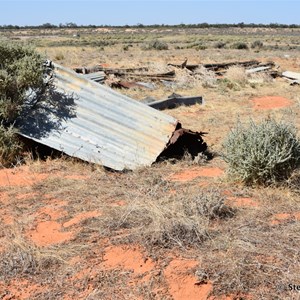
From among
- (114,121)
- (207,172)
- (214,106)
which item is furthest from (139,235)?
(214,106)

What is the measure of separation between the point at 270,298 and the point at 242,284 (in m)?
0.23

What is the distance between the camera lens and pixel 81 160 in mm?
6914

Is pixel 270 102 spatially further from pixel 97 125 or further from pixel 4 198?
pixel 4 198

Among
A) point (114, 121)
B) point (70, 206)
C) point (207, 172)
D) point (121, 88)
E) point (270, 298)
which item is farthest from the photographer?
point (121, 88)

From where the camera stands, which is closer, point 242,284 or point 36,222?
point 242,284

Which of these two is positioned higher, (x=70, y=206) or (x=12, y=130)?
(x=12, y=130)

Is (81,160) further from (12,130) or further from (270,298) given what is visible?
(270,298)

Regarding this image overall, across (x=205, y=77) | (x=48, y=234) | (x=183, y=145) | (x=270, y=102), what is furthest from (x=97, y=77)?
(x=48, y=234)

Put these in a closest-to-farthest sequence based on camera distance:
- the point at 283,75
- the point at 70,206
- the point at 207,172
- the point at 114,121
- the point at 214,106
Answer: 1. the point at 70,206
2. the point at 207,172
3. the point at 114,121
4. the point at 214,106
5. the point at 283,75

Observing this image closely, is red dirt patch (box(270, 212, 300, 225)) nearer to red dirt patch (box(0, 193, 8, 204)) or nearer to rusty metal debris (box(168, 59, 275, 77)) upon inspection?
red dirt patch (box(0, 193, 8, 204))

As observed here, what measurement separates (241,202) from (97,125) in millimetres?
3003

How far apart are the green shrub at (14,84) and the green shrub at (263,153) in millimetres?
3345

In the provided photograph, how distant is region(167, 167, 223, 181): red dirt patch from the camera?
251 inches

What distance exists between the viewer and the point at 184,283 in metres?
3.53
